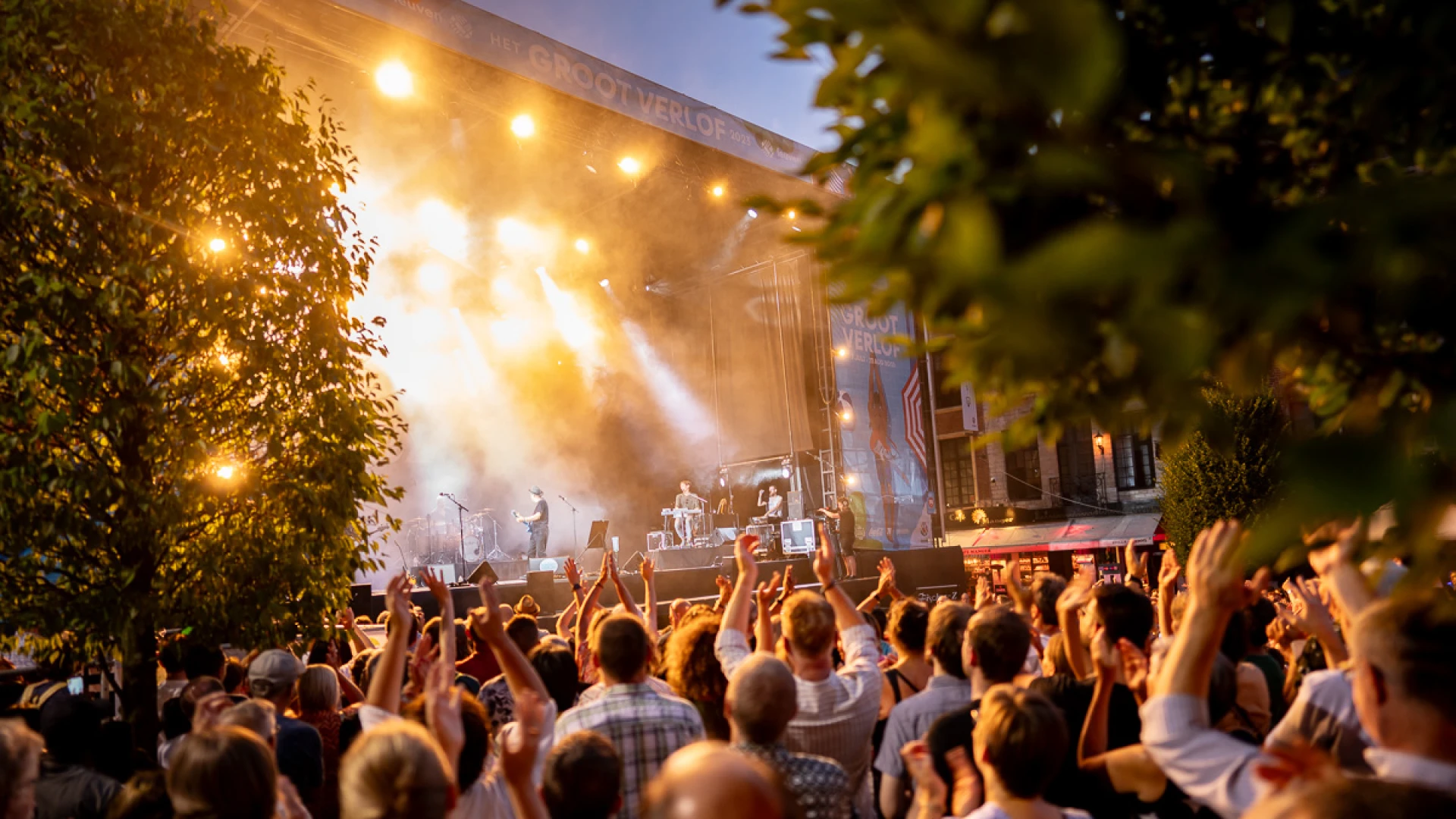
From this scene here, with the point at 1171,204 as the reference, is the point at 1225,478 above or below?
below

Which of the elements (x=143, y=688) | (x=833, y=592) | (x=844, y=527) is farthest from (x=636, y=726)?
(x=844, y=527)

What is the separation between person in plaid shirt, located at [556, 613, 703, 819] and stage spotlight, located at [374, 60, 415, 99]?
11.8 metres

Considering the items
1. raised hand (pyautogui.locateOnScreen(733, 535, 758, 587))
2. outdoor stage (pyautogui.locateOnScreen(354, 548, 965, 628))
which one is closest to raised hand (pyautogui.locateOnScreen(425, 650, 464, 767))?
raised hand (pyautogui.locateOnScreen(733, 535, 758, 587))

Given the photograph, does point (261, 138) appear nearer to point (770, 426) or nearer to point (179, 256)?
point (179, 256)

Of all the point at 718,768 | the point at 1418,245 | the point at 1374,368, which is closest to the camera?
the point at 1418,245

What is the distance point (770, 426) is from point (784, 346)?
2.01 metres

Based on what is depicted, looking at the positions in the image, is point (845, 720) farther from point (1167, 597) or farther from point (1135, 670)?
point (1167, 597)

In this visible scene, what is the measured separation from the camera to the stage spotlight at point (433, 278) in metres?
21.0

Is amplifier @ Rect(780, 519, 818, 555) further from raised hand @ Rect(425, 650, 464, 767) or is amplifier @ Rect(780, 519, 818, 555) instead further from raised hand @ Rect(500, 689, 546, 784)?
raised hand @ Rect(500, 689, 546, 784)

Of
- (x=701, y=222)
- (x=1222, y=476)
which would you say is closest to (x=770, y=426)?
(x=701, y=222)

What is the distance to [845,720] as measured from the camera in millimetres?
3533

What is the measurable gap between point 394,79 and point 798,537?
11614 mm

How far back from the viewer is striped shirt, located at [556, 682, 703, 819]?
126 inches

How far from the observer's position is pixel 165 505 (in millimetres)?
4871
